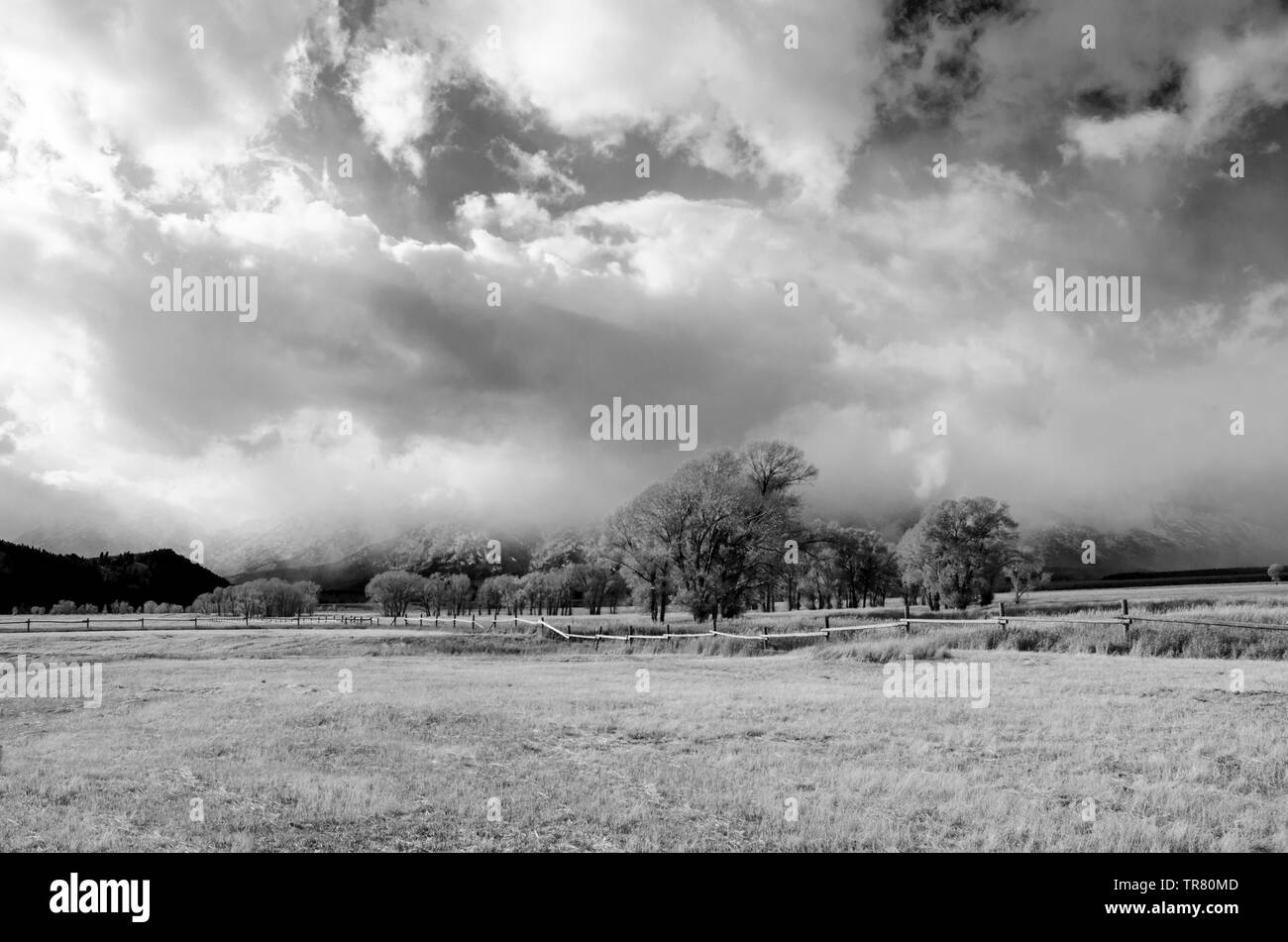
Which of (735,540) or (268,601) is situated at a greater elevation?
(735,540)

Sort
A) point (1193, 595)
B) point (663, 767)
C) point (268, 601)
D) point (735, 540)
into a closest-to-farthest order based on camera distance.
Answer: point (663, 767)
point (735, 540)
point (1193, 595)
point (268, 601)

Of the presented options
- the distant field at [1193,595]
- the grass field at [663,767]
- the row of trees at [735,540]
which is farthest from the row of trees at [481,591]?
the grass field at [663,767]

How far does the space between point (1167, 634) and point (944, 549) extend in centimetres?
5268

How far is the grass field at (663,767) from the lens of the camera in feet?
31.9

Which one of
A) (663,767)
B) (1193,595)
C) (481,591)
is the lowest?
(481,591)

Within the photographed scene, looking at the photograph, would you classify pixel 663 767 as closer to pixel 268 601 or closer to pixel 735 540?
pixel 735 540

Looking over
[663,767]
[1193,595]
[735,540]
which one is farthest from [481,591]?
[663,767]

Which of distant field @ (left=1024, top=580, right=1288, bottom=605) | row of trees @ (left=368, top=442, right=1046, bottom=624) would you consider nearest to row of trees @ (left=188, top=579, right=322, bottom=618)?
row of trees @ (left=368, top=442, right=1046, bottom=624)

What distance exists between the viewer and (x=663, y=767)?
→ 44.7ft

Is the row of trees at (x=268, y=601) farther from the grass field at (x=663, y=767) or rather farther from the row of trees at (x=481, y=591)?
the grass field at (x=663, y=767)

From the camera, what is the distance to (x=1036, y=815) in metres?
10.3
